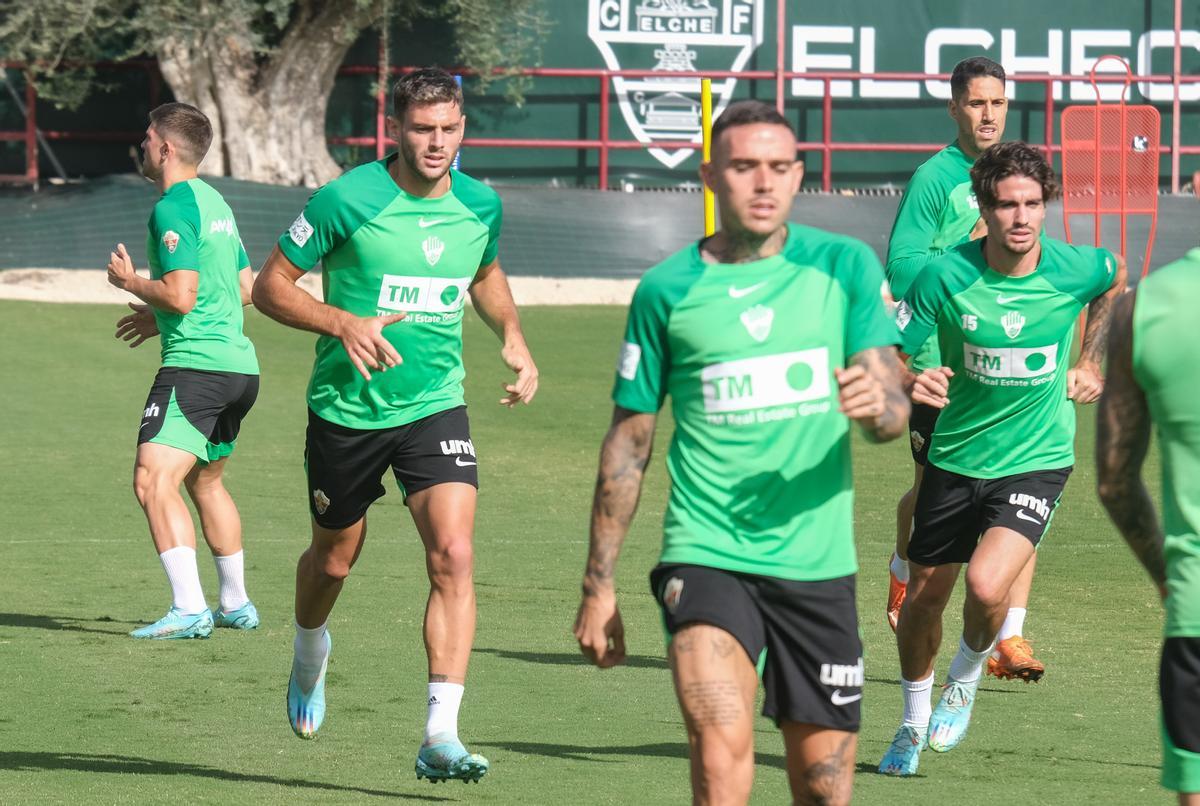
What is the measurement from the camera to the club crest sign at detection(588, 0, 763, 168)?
28438mm

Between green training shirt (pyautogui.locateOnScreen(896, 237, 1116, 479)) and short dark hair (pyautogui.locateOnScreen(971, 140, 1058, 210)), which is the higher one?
short dark hair (pyautogui.locateOnScreen(971, 140, 1058, 210))

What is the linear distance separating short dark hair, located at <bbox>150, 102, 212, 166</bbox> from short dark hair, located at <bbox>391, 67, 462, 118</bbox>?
2.45 meters

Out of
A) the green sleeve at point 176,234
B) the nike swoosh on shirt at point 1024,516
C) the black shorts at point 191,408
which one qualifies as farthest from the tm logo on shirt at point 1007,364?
the black shorts at point 191,408

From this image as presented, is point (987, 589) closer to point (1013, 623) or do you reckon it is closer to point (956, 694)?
point (956, 694)

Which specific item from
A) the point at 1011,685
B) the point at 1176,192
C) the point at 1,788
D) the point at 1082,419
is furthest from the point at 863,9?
the point at 1,788

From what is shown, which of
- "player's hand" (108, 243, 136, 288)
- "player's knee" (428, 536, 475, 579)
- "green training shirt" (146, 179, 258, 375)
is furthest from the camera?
"green training shirt" (146, 179, 258, 375)

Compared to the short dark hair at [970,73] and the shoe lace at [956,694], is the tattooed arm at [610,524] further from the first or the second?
the short dark hair at [970,73]

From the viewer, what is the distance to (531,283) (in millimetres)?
24391

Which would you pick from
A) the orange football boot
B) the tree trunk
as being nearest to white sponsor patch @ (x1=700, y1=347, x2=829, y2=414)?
the orange football boot

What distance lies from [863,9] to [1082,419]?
1354cm

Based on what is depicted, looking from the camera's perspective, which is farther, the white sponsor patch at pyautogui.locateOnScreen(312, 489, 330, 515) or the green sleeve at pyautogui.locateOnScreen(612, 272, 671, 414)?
the white sponsor patch at pyautogui.locateOnScreen(312, 489, 330, 515)

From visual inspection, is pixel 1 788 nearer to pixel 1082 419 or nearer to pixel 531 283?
pixel 1082 419

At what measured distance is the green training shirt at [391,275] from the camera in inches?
271

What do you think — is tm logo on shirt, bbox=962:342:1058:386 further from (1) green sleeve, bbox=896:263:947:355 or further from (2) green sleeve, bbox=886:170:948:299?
(2) green sleeve, bbox=886:170:948:299
